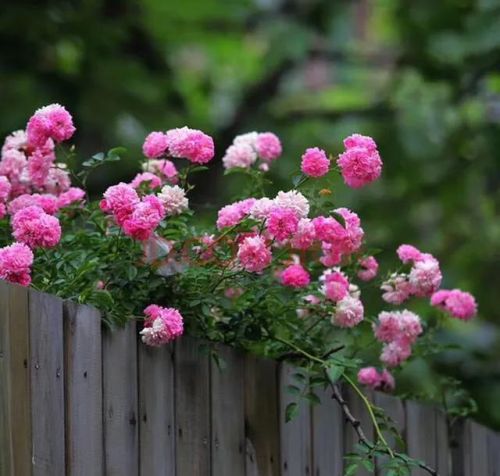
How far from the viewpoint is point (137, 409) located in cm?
283

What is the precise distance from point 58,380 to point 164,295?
425mm

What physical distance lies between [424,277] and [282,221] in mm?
537

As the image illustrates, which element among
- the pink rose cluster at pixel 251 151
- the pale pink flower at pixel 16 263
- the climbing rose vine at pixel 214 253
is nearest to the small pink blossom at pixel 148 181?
the climbing rose vine at pixel 214 253

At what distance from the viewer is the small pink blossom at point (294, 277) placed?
315 centimetres

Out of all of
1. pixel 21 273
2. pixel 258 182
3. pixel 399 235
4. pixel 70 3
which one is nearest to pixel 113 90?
pixel 70 3

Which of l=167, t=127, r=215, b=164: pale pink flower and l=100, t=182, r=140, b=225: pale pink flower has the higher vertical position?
l=167, t=127, r=215, b=164: pale pink flower

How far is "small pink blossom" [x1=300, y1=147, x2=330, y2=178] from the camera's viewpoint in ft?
9.58

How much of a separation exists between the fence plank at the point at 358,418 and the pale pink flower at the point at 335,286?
34cm

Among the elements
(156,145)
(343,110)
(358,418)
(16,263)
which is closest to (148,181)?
(156,145)

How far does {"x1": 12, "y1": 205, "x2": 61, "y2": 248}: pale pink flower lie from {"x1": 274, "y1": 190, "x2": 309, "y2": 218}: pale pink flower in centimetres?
46

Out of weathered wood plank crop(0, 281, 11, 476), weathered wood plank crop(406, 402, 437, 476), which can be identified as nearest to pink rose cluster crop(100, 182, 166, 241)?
weathered wood plank crop(0, 281, 11, 476)

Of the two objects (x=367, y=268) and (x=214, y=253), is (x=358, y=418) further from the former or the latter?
(x=214, y=253)

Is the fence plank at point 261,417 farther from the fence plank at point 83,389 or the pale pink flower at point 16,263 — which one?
the pale pink flower at point 16,263

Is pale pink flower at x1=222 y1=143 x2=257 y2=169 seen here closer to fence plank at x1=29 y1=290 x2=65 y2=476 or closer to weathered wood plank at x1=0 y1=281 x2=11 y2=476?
fence plank at x1=29 y1=290 x2=65 y2=476
